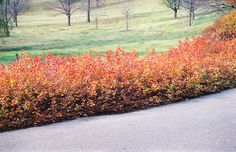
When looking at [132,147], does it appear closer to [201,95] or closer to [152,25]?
[201,95]

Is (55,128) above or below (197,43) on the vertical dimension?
below

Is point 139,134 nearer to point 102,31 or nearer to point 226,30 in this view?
point 226,30

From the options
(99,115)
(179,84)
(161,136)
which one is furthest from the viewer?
(179,84)

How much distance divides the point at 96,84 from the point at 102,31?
149 feet

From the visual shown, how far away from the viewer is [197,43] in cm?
1850

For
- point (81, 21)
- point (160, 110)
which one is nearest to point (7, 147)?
point (160, 110)

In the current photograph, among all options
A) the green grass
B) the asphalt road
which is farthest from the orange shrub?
the asphalt road

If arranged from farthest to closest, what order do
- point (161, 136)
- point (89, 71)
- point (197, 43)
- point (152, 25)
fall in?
point (152, 25) < point (197, 43) < point (89, 71) < point (161, 136)

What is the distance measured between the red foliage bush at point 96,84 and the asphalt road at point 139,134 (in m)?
0.39

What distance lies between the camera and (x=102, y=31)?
2240 inches

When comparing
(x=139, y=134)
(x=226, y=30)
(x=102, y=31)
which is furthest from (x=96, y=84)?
(x=102, y=31)

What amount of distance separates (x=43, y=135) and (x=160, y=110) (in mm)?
3666

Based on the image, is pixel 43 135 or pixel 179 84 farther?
pixel 179 84

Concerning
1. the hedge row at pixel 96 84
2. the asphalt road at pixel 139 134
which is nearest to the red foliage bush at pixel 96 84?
the hedge row at pixel 96 84
